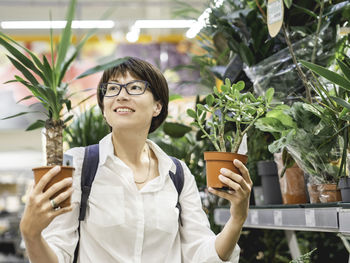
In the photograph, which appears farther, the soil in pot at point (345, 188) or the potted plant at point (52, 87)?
the soil in pot at point (345, 188)

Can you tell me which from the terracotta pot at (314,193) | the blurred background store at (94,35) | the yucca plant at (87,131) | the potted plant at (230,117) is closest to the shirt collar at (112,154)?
the potted plant at (230,117)

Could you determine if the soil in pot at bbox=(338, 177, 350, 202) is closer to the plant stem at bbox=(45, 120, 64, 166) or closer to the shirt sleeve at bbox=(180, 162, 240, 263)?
the shirt sleeve at bbox=(180, 162, 240, 263)

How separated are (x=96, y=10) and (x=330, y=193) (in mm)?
6732

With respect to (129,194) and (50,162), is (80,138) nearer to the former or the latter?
(129,194)

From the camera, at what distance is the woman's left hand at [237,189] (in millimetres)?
1298

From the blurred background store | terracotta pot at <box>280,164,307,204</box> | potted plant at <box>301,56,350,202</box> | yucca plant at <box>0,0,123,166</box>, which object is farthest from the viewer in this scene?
the blurred background store

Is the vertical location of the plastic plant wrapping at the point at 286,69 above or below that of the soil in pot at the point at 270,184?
above

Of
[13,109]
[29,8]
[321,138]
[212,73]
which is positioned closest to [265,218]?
[321,138]

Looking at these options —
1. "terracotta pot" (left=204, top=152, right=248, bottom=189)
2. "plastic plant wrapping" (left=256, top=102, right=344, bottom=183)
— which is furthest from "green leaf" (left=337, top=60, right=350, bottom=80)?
"terracotta pot" (left=204, top=152, right=248, bottom=189)

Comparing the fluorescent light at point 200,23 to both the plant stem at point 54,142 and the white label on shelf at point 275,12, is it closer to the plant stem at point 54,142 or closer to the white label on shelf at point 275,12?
the white label on shelf at point 275,12

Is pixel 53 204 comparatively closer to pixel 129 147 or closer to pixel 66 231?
pixel 66 231

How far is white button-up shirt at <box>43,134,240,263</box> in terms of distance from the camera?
149 cm

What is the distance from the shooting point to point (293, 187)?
2025 millimetres

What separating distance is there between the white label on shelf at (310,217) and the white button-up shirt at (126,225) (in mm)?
288
